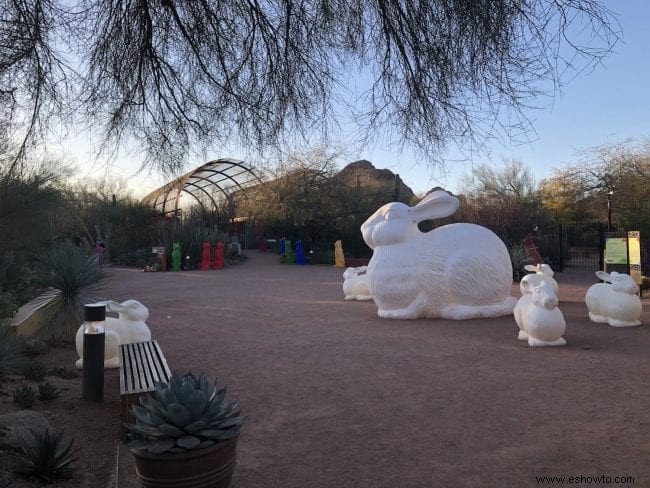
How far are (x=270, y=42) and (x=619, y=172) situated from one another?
27.0 m

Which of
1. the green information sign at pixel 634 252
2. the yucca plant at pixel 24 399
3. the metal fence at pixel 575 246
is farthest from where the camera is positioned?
the metal fence at pixel 575 246

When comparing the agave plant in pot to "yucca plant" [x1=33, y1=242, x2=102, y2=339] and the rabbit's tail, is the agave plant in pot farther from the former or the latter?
the rabbit's tail

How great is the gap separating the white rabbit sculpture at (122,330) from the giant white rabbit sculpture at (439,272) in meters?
4.63

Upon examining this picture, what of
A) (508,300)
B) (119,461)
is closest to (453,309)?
(508,300)

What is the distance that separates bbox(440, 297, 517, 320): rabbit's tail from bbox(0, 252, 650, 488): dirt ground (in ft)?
0.75

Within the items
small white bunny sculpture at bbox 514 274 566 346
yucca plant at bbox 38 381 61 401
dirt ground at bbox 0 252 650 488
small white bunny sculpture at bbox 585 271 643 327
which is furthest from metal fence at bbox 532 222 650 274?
yucca plant at bbox 38 381 61 401

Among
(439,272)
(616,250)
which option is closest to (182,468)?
(439,272)

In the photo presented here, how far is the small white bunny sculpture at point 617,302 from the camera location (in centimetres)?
850

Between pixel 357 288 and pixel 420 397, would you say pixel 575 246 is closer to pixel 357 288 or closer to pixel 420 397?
pixel 357 288

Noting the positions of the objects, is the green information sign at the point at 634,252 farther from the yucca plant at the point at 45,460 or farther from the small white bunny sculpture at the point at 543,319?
the yucca plant at the point at 45,460

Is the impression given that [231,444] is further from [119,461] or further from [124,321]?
[124,321]

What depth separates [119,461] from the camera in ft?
12.1

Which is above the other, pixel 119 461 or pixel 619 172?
pixel 619 172

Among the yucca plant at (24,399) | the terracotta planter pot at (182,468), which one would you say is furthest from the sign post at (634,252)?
the yucca plant at (24,399)
